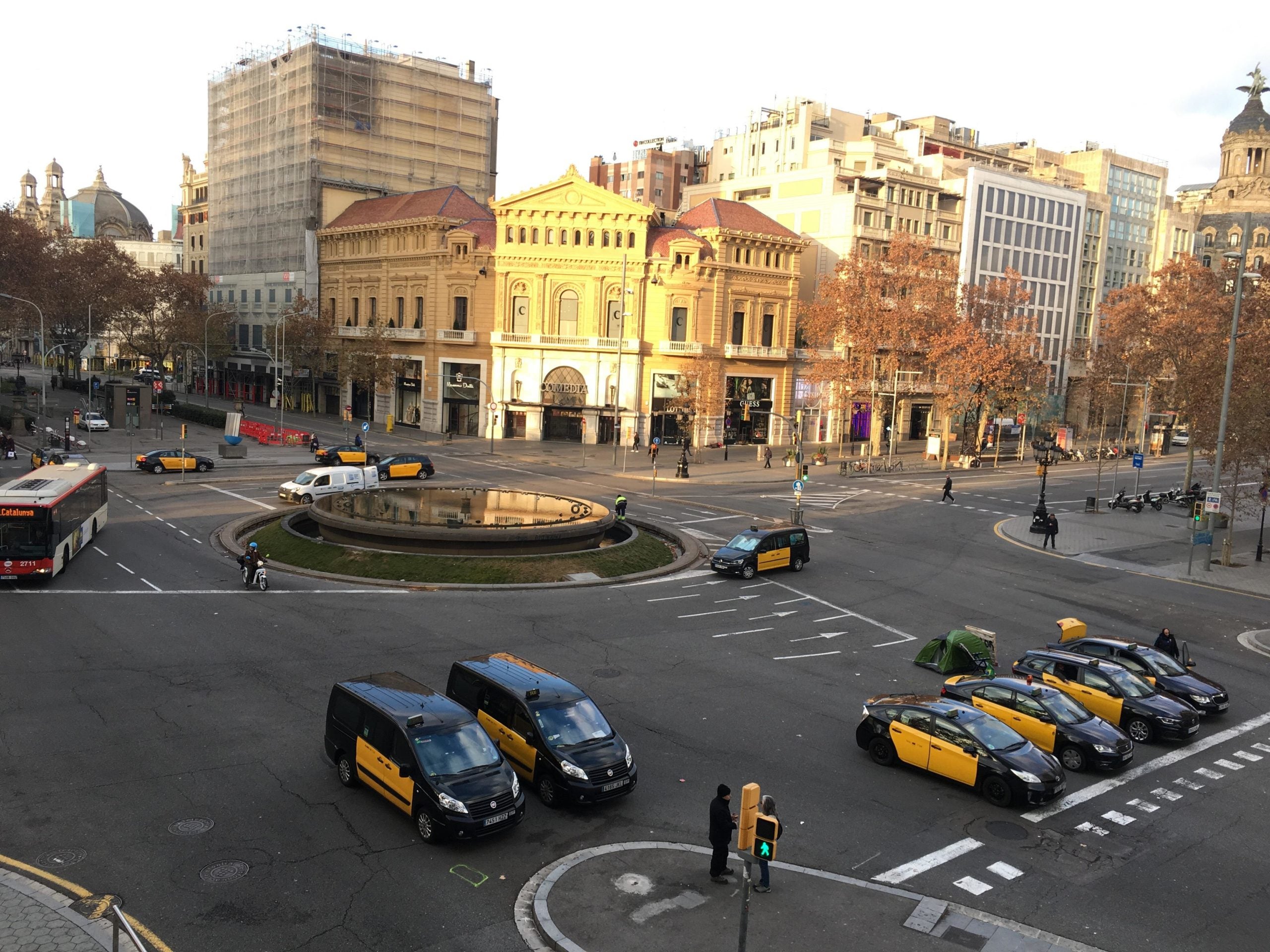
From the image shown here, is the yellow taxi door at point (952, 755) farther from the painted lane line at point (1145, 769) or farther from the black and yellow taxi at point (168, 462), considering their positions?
the black and yellow taxi at point (168, 462)

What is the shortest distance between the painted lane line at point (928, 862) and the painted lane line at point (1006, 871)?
19.5 inches

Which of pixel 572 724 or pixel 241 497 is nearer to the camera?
pixel 572 724

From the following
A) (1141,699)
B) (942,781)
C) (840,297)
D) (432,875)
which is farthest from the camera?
(840,297)

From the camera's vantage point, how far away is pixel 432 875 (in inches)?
512

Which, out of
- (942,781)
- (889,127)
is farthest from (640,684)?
(889,127)

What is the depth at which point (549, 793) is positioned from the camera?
606 inches

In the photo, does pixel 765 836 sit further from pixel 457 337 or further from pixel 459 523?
pixel 457 337

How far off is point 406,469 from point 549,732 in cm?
3885

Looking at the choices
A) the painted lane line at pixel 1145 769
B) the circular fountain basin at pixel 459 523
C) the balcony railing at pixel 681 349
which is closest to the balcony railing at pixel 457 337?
the balcony railing at pixel 681 349

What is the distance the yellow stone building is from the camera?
244 feet

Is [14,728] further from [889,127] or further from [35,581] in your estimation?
[889,127]

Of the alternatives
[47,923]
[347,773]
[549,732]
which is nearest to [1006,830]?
[549,732]

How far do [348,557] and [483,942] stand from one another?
21851 mm

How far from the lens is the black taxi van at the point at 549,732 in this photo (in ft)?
49.5
